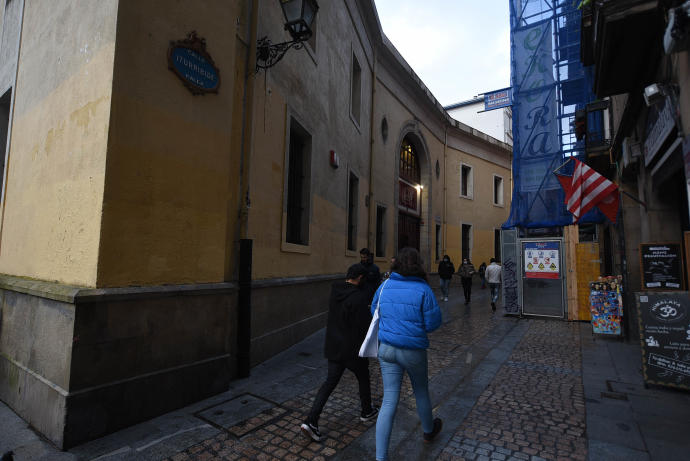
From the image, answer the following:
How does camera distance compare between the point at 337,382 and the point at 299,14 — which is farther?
the point at 299,14

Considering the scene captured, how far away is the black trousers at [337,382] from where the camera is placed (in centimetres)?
336

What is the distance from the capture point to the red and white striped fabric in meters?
7.54

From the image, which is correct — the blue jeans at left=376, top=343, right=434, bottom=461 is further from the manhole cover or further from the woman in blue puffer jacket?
the manhole cover

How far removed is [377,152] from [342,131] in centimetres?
382

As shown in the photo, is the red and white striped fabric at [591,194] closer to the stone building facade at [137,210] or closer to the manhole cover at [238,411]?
the stone building facade at [137,210]

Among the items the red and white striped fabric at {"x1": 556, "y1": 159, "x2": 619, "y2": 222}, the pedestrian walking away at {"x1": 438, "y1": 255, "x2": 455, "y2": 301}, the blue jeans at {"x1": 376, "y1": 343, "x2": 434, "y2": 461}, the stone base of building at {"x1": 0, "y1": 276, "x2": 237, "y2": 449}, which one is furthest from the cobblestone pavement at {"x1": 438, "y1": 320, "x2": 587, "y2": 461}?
the pedestrian walking away at {"x1": 438, "y1": 255, "x2": 455, "y2": 301}

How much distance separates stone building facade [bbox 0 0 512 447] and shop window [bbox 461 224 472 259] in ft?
50.7

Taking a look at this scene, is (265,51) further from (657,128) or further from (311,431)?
(657,128)

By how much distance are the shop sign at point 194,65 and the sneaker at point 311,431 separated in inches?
149

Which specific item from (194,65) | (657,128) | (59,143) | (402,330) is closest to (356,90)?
(194,65)

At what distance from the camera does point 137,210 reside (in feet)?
12.3

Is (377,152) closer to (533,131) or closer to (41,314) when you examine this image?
(533,131)

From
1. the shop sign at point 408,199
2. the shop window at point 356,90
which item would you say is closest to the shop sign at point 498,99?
the shop sign at point 408,199

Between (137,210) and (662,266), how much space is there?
274 inches
